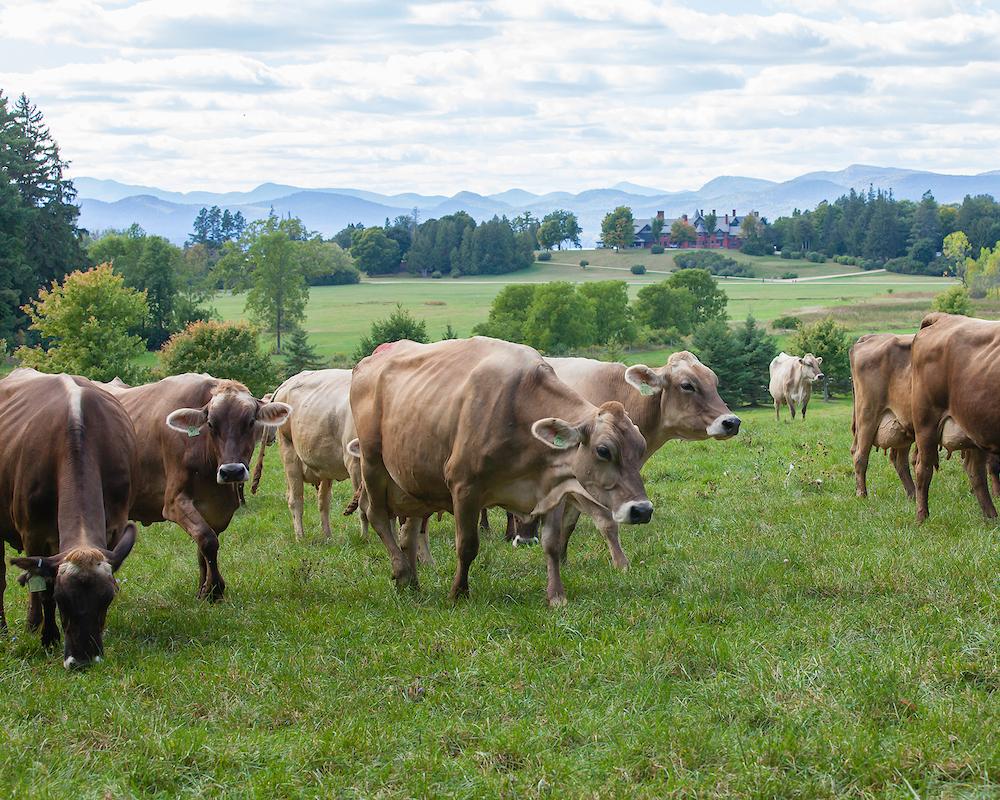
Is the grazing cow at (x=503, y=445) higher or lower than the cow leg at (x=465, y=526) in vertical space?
higher

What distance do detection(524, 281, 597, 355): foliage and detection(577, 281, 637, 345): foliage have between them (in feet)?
7.41

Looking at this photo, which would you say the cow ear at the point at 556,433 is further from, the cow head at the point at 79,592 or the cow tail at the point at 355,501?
the cow tail at the point at 355,501

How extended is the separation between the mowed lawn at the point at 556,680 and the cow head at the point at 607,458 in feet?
2.84

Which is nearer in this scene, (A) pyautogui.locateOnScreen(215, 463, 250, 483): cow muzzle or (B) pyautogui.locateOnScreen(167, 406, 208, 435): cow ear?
(A) pyautogui.locateOnScreen(215, 463, 250, 483): cow muzzle

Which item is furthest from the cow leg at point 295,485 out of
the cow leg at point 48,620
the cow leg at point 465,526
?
the cow leg at point 48,620

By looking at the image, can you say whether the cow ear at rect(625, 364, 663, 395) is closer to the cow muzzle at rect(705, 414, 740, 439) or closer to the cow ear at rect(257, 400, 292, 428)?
the cow muzzle at rect(705, 414, 740, 439)

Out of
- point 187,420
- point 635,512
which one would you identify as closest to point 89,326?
point 187,420

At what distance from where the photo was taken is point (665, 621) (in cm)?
830

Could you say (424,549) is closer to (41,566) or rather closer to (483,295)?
(41,566)

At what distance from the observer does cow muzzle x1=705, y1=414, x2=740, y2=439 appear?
39.0ft

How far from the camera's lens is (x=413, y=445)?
9.85 metres

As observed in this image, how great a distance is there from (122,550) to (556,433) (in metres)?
3.54

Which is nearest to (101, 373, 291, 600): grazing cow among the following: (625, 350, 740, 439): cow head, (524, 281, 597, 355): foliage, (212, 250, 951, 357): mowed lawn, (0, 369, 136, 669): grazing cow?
(0, 369, 136, 669): grazing cow

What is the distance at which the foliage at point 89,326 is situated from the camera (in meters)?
58.4
